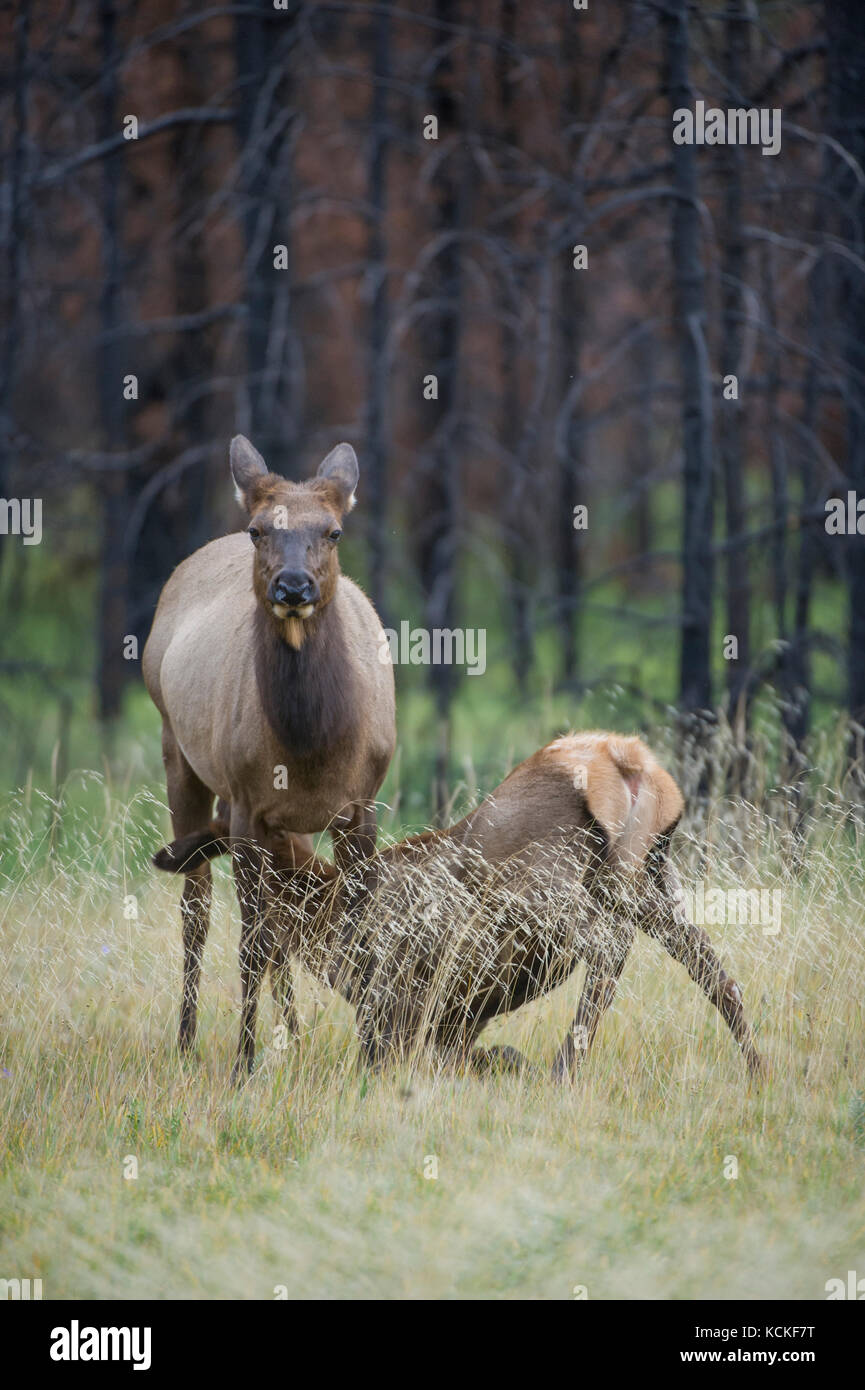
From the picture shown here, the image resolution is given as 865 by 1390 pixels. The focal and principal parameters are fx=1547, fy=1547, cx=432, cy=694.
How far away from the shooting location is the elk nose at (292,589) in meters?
5.50

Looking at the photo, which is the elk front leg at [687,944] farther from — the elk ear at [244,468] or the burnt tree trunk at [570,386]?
the burnt tree trunk at [570,386]

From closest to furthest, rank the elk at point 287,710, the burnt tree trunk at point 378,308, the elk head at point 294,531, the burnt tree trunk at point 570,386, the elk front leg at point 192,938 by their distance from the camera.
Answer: the elk head at point 294,531
the elk at point 287,710
the elk front leg at point 192,938
the burnt tree trunk at point 570,386
the burnt tree trunk at point 378,308

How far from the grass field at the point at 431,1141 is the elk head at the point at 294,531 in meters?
1.42

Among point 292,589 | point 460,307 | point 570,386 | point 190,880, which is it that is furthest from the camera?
point 570,386

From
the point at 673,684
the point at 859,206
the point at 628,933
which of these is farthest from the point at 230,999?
the point at 673,684

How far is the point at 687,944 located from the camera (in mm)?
5762

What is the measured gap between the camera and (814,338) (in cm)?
950

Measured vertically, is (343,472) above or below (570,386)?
below

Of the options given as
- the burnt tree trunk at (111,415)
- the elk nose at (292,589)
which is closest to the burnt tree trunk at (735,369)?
the elk nose at (292,589)

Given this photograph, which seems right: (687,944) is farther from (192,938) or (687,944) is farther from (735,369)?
(735,369)

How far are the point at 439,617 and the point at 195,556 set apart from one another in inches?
270

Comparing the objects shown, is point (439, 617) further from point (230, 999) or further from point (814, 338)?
point (230, 999)

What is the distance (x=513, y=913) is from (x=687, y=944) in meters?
0.67

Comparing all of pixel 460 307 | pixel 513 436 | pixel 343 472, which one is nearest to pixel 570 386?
pixel 513 436
